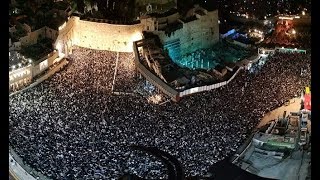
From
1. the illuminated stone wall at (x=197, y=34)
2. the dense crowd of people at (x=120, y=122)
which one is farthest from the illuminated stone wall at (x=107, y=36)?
the dense crowd of people at (x=120, y=122)

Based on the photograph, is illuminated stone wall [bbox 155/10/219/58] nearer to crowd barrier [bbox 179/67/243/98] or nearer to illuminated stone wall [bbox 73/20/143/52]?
illuminated stone wall [bbox 73/20/143/52]

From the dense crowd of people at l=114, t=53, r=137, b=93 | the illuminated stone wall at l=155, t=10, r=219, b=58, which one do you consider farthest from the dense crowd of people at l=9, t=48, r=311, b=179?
the illuminated stone wall at l=155, t=10, r=219, b=58

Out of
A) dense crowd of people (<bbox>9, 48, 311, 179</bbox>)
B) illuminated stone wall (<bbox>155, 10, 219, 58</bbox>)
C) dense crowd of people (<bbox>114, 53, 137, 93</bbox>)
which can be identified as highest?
illuminated stone wall (<bbox>155, 10, 219, 58</bbox>)

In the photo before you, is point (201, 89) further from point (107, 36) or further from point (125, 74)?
point (107, 36)

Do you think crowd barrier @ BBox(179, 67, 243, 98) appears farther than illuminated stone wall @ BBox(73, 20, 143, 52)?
No

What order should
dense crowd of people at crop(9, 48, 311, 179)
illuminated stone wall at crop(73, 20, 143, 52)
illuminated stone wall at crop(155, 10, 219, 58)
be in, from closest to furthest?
dense crowd of people at crop(9, 48, 311, 179) < illuminated stone wall at crop(73, 20, 143, 52) < illuminated stone wall at crop(155, 10, 219, 58)

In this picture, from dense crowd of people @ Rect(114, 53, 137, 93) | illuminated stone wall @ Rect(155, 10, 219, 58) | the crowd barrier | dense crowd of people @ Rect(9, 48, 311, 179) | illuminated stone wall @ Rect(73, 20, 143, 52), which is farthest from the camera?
illuminated stone wall @ Rect(155, 10, 219, 58)
